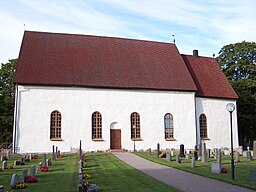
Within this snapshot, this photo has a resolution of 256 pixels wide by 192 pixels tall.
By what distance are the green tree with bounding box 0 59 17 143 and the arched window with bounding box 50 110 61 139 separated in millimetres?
14719

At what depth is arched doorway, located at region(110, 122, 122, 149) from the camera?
29047 mm

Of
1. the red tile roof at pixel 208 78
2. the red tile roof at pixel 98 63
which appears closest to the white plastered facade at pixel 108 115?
the red tile roof at pixel 98 63

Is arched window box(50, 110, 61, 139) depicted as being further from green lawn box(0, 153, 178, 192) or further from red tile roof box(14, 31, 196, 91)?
green lawn box(0, 153, 178, 192)

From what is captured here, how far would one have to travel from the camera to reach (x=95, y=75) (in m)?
29.6

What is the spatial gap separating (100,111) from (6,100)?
56.2ft

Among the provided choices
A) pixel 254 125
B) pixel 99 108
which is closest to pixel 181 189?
pixel 99 108

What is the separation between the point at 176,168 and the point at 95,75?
48.9ft

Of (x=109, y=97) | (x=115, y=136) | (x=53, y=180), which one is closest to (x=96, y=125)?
(x=115, y=136)

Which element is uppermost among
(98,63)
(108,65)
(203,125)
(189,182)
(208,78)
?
(98,63)

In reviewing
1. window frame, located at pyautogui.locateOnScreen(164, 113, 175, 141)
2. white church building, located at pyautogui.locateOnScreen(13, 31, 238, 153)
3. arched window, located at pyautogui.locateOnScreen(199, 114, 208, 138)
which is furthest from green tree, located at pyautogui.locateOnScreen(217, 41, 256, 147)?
window frame, located at pyautogui.locateOnScreen(164, 113, 175, 141)

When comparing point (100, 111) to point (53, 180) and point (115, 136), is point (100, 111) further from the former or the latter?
point (53, 180)

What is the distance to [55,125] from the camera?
90.1 ft

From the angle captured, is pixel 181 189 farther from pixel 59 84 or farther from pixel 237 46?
pixel 237 46

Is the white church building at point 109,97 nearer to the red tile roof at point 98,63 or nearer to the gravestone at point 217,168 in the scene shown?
the red tile roof at point 98,63
